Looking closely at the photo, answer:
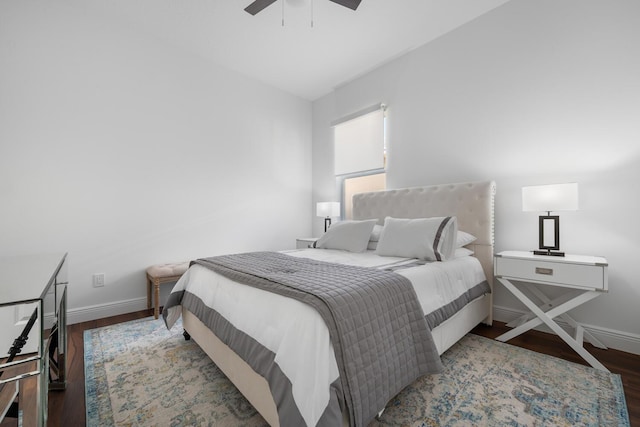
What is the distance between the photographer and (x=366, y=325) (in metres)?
1.28

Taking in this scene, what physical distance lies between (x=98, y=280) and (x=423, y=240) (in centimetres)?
308

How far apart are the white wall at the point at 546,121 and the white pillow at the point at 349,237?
0.94 meters

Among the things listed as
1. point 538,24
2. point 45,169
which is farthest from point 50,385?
point 538,24

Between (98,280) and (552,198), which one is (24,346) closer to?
(98,280)

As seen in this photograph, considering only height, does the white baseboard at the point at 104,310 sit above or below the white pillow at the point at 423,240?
below

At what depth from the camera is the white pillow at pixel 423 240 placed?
7.36ft

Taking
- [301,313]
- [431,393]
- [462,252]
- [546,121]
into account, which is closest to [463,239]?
[462,252]

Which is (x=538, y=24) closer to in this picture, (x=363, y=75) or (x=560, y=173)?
(x=560, y=173)

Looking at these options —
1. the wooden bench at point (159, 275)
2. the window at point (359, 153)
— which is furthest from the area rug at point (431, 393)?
the window at point (359, 153)

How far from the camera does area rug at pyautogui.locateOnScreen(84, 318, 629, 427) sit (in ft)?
4.59

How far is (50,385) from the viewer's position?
5.35 feet

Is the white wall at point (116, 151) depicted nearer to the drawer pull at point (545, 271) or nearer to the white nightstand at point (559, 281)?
the white nightstand at point (559, 281)

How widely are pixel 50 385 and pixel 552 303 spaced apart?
3.52 metres

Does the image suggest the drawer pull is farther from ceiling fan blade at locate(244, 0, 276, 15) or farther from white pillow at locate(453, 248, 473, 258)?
ceiling fan blade at locate(244, 0, 276, 15)
